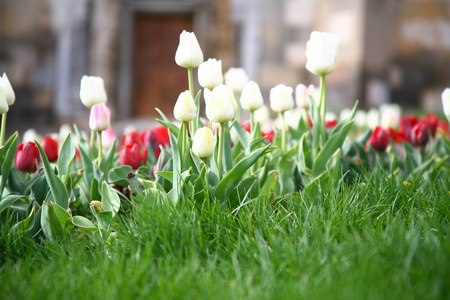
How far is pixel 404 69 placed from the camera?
8.73 meters

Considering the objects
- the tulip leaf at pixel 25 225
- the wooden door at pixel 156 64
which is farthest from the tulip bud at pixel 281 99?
the wooden door at pixel 156 64

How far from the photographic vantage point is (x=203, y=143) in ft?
5.34

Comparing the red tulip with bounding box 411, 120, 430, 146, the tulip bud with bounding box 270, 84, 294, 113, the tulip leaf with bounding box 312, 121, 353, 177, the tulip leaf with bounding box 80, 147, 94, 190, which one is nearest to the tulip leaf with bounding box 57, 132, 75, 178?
the tulip leaf with bounding box 80, 147, 94, 190

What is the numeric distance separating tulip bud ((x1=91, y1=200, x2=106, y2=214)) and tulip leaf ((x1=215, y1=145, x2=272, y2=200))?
0.39 metres

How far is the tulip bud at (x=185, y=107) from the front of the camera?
1.60 meters

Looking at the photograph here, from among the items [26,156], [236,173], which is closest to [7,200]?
[26,156]

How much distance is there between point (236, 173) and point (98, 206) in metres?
0.48

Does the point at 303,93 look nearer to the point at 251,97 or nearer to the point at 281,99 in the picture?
the point at 281,99

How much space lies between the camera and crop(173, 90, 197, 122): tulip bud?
5.25ft

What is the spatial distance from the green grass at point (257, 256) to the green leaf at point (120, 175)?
0.86 feet

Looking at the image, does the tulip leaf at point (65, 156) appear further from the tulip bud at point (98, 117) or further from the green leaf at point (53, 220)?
the green leaf at point (53, 220)

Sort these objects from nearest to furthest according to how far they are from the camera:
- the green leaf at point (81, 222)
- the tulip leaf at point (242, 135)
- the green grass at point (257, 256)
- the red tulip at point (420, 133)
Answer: the green grass at point (257, 256) < the green leaf at point (81, 222) < the tulip leaf at point (242, 135) < the red tulip at point (420, 133)

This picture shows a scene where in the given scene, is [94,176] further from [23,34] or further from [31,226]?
[23,34]

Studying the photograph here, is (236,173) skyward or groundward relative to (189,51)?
groundward
